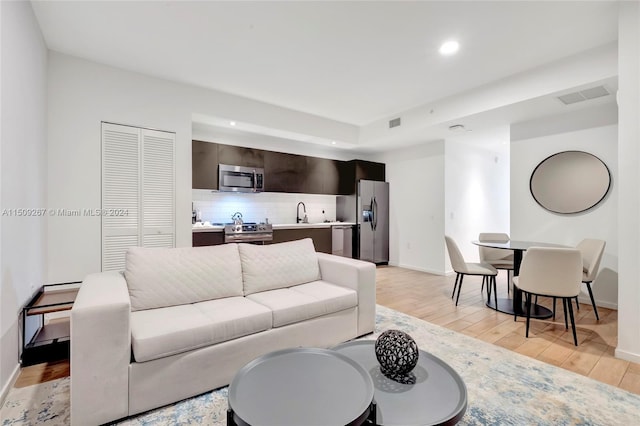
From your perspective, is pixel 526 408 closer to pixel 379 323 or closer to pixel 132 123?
pixel 379 323

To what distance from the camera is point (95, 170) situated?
3418 mm

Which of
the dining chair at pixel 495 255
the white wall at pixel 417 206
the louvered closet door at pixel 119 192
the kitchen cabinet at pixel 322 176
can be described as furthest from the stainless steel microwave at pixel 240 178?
the dining chair at pixel 495 255

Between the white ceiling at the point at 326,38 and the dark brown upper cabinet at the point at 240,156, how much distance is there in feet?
3.51

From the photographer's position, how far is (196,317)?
6.56 ft

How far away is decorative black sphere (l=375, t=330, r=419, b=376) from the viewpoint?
146 centimetres

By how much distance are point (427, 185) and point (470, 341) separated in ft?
11.9

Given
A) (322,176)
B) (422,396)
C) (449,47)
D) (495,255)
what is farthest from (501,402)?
(322,176)

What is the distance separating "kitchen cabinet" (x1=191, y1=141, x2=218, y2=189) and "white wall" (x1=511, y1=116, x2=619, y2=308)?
461 centimetres

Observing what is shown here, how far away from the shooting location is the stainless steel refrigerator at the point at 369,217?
6.08 m

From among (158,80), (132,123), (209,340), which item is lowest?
(209,340)

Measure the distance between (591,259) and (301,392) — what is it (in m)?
3.81

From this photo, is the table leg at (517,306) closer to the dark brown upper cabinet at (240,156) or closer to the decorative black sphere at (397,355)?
the decorative black sphere at (397,355)

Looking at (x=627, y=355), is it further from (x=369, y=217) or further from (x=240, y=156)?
(x=240, y=156)

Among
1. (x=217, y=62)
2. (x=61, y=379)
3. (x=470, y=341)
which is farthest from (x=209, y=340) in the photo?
(x=217, y=62)
